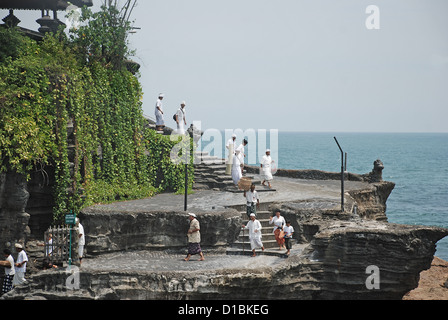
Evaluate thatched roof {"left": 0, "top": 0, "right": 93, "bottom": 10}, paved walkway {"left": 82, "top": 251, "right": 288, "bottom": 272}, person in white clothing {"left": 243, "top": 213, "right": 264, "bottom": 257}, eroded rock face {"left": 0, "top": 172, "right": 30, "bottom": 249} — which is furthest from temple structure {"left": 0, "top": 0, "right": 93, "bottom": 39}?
person in white clothing {"left": 243, "top": 213, "right": 264, "bottom": 257}

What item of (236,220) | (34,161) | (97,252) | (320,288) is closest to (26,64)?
(34,161)

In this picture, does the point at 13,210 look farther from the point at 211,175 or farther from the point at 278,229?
the point at 211,175

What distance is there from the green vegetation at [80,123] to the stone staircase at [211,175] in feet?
3.80

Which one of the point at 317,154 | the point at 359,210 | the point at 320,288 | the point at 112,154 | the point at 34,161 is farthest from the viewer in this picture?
the point at 317,154

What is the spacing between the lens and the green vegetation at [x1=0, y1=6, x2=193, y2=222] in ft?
76.5

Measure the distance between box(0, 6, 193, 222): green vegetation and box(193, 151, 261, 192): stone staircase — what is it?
3.80 ft

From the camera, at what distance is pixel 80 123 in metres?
25.9

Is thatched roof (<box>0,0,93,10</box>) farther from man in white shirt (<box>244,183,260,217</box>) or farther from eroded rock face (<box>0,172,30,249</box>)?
man in white shirt (<box>244,183,260,217</box>)

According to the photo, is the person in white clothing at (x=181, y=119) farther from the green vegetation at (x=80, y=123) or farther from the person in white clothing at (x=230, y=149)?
the person in white clothing at (x=230, y=149)

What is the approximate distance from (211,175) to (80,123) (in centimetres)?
713

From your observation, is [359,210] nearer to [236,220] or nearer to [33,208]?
[236,220]

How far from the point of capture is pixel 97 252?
23.4m
